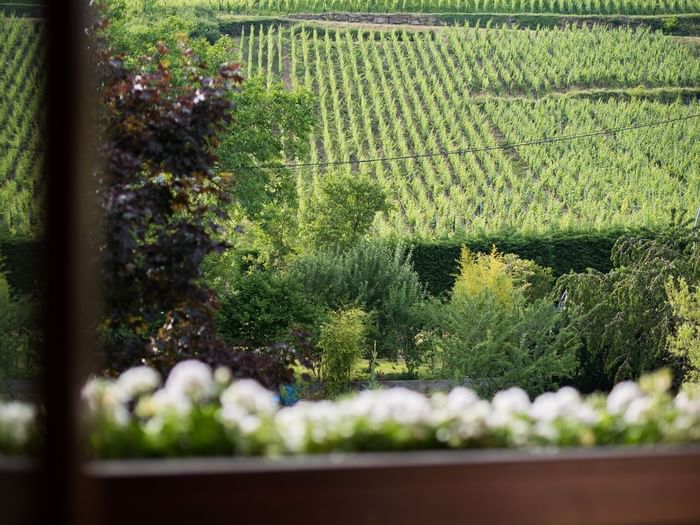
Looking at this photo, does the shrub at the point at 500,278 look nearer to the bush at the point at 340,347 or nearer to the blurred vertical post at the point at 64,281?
the bush at the point at 340,347

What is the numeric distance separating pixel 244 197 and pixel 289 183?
1.62m

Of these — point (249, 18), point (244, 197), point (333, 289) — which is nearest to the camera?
point (333, 289)

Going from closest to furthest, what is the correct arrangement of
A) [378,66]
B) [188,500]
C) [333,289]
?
[188,500], [333,289], [378,66]

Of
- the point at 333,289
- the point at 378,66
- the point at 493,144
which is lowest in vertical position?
the point at 333,289

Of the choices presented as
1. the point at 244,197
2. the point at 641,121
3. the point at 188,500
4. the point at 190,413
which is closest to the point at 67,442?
the point at 188,500

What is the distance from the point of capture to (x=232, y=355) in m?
6.07

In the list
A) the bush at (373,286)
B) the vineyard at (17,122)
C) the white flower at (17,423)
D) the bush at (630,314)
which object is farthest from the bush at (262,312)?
the white flower at (17,423)

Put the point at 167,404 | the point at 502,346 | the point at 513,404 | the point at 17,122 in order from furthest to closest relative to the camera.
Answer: the point at 17,122, the point at 502,346, the point at 513,404, the point at 167,404

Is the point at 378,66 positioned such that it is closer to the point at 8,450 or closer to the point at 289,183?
the point at 289,183

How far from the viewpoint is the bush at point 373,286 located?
15172 millimetres

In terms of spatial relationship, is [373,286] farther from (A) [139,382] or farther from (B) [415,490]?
(B) [415,490]

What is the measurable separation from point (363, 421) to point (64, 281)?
86 centimetres

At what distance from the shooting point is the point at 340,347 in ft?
44.6

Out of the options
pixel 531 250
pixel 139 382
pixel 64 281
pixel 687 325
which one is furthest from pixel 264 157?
pixel 64 281
